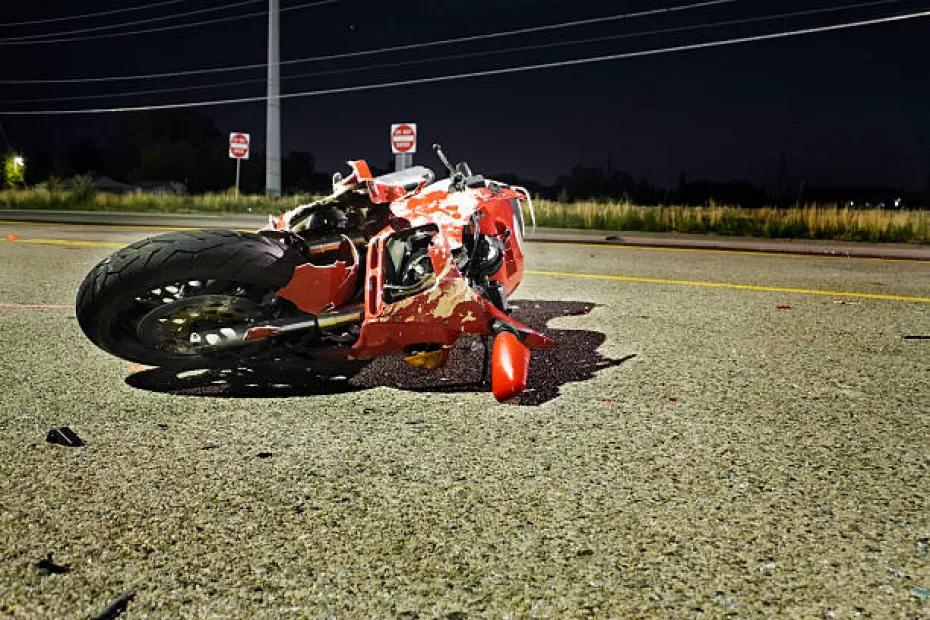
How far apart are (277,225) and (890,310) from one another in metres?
5.31

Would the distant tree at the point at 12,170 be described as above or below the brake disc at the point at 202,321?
above

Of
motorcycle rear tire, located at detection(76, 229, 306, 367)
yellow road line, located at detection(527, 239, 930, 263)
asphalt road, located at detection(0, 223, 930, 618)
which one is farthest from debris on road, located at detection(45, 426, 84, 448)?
yellow road line, located at detection(527, 239, 930, 263)

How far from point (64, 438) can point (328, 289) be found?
130 cm

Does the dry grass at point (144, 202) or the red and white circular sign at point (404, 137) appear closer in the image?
the red and white circular sign at point (404, 137)

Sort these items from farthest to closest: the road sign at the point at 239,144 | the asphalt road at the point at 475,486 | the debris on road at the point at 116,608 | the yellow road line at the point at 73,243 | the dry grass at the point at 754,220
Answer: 1. the road sign at the point at 239,144
2. the dry grass at the point at 754,220
3. the yellow road line at the point at 73,243
4. the asphalt road at the point at 475,486
5. the debris on road at the point at 116,608

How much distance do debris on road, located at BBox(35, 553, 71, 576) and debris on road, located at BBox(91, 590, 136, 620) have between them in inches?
9.3

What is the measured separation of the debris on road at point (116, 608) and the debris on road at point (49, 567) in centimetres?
24

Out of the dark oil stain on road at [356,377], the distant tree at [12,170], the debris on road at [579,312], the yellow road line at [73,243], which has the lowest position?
the dark oil stain on road at [356,377]

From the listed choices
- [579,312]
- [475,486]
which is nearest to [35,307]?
[579,312]

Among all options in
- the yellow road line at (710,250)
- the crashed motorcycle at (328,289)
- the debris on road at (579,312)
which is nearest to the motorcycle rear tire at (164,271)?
the crashed motorcycle at (328,289)

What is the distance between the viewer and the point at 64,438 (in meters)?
3.11

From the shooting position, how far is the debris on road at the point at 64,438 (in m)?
3.09

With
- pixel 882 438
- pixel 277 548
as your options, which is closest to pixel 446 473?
pixel 277 548

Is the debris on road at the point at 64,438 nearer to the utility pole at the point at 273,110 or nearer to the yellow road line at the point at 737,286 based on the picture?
the yellow road line at the point at 737,286
